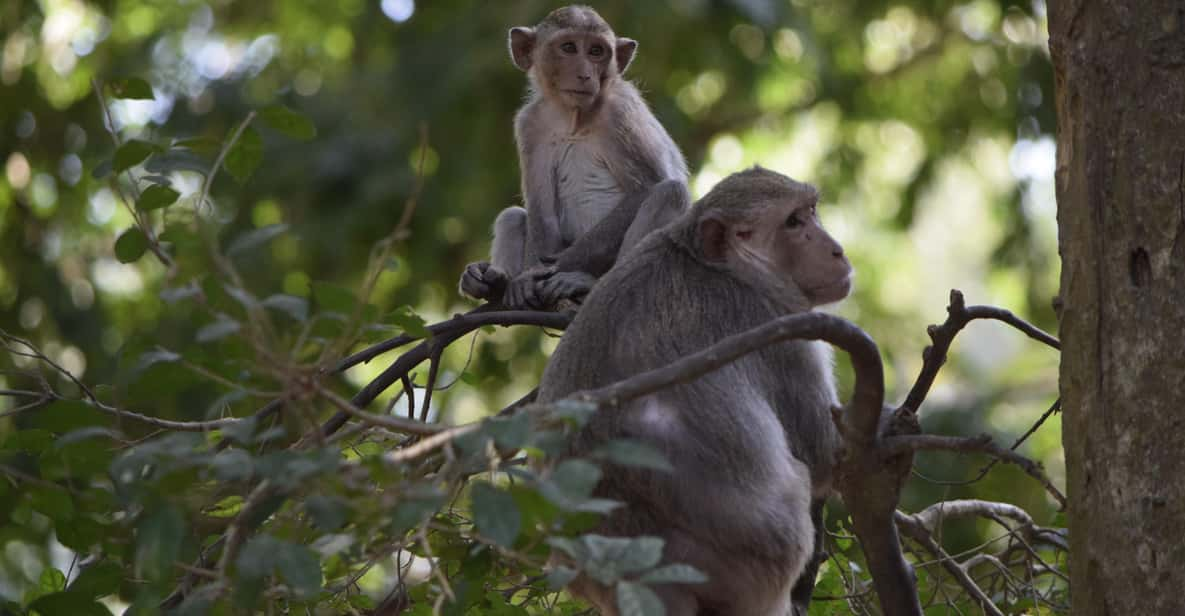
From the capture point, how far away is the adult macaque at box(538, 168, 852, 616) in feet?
13.3

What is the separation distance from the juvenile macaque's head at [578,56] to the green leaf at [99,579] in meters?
3.47

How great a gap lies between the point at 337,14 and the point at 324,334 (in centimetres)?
1168

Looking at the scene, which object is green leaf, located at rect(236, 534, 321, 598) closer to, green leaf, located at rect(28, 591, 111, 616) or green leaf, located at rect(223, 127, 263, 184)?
green leaf, located at rect(28, 591, 111, 616)

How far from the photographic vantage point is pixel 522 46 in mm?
6793

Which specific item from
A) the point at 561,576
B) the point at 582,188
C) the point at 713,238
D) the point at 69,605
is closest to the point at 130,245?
the point at 69,605

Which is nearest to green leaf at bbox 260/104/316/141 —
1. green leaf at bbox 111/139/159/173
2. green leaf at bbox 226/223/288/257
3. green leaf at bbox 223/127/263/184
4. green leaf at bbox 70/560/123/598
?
green leaf at bbox 223/127/263/184

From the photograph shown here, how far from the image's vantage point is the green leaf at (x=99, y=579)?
351cm

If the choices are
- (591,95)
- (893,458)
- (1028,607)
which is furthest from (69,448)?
(591,95)

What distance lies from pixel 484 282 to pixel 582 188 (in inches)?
39.6

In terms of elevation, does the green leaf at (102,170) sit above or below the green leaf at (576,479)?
above

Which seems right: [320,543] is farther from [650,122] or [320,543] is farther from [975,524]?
[975,524]

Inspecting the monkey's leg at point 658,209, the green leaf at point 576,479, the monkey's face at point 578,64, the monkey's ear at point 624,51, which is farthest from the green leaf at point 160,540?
the monkey's ear at point 624,51

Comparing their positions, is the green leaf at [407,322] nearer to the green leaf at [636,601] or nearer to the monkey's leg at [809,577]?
the green leaf at [636,601]

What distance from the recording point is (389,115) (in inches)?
453
